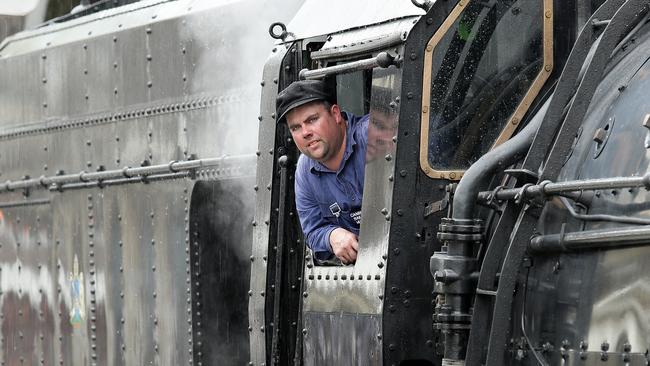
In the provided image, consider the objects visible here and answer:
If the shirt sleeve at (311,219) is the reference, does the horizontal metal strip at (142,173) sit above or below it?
above

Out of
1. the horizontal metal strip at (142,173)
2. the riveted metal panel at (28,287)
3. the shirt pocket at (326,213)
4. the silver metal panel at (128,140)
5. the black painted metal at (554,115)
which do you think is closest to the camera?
the black painted metal at (554,115)

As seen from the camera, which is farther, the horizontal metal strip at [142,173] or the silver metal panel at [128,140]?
the silver metal panel at [128,140]

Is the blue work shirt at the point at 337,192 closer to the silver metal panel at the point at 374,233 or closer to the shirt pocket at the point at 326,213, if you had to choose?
the shirt pocket at the point at 326,213

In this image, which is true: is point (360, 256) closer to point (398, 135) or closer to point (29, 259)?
point (398, 135)

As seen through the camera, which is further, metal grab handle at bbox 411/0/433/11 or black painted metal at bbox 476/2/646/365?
metal grab handle at bbox 411/0/433/11

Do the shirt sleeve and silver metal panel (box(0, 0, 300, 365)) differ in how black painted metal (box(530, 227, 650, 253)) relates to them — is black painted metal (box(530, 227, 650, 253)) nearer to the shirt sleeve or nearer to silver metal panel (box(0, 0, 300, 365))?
the shirt sleeve

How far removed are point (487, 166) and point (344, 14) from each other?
3.93ft

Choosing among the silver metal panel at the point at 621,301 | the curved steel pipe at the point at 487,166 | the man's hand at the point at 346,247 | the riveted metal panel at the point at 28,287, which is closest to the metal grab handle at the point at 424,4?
the curved steel pipe at the point at 487,166

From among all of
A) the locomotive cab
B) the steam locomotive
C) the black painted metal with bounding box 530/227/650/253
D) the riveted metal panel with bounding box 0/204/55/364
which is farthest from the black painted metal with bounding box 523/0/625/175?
the riveted metal panel with bounding box 0/204/55/364

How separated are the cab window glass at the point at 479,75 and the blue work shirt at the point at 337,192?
0.50 meters

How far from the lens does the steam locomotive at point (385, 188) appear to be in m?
3.98

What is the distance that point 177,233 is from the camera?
7398 mm

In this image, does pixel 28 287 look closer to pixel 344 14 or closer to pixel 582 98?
pixel 344 14

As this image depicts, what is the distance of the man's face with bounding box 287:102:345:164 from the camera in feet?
16.9
